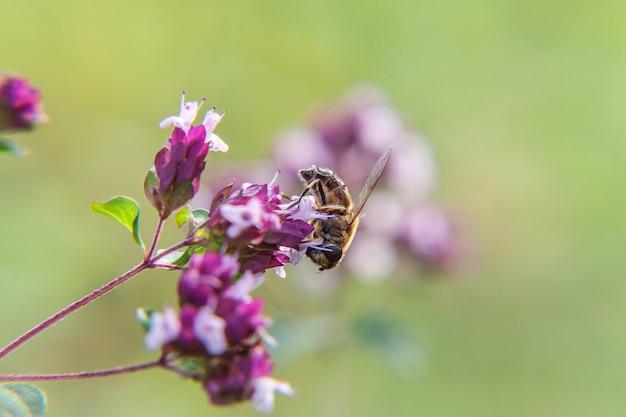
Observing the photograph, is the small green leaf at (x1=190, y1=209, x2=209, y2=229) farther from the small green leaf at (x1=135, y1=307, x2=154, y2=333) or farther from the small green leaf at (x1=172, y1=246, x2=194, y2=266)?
the small green leaf at (x1=135, y1=307, x2=154, y2=333)

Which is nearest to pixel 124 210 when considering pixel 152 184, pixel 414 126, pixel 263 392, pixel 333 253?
pixel 152 184

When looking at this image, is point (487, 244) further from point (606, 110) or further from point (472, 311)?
point (606, 110)

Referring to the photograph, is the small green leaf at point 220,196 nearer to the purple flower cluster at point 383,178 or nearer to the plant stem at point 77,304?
the plant stem at point 77,304

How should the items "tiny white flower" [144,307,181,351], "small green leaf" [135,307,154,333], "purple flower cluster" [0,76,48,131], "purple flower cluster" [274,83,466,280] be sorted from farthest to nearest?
1. "purple flower cluster" [274,83,466,280]
2. "purple flower cluster" [0,76,48,131]
3. "small green leaf" [135,307,154,333]
4. "tiny white flower" [144,307,181,351]

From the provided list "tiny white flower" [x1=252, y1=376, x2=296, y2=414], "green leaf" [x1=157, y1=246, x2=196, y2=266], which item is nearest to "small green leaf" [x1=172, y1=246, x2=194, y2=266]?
"green leaf" [x1=157, y1=246, x2=196, y2=266]

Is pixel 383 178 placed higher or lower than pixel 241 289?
lower

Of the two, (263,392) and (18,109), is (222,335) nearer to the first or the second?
(263,392)
